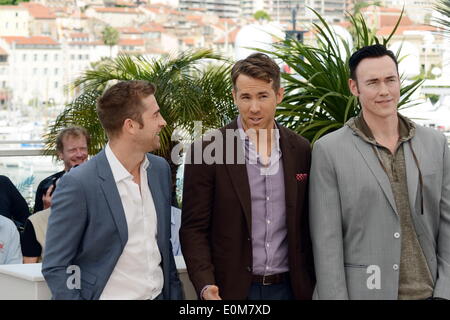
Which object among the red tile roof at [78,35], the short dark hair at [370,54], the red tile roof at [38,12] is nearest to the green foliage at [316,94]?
the short dark hair at [370,54]

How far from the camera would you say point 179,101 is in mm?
5652

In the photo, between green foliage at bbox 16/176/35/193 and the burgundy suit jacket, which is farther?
green foliage at bbox 16/176/35/193

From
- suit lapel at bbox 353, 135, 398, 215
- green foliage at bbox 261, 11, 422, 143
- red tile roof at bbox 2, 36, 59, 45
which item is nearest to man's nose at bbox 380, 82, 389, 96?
suit lapel at bbox 353, 135, 398, 215

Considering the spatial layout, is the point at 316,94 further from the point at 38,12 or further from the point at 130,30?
the point at 38,12

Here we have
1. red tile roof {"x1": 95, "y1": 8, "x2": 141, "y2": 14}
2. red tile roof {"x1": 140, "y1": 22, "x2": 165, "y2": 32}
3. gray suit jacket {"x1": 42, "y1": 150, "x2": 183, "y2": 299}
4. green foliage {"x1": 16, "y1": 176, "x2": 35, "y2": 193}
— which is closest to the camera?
gray suit jacket {"x1": 42, "y1": 150, "x2": 183, "y2": 299}

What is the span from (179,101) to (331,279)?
3.31 metres

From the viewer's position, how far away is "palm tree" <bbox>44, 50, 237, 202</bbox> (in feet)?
18.5

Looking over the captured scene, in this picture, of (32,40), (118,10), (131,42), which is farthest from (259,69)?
(118,10)

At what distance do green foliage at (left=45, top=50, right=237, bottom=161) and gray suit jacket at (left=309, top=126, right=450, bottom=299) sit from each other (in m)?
2.98

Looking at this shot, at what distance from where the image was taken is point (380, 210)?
2.46 m

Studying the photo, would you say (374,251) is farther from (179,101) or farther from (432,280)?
(179,101)

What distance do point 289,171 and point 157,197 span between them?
1.26 ft

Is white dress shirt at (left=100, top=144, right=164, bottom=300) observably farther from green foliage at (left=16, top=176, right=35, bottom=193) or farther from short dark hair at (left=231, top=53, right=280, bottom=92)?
green foliage at (left=16, top=176, right=35, bottom=193)
